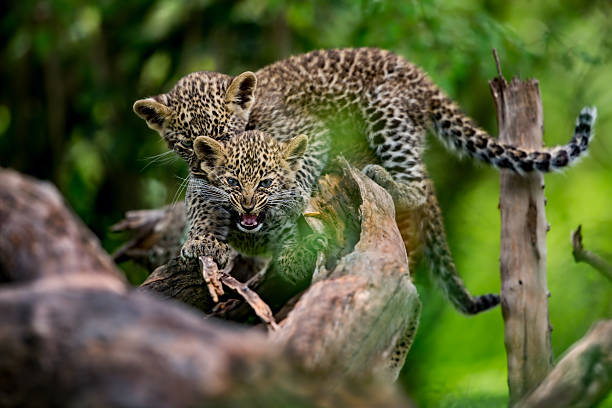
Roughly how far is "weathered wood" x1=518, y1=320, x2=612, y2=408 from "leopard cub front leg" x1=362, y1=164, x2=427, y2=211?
269cm

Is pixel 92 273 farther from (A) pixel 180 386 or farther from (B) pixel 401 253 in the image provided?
(B) pixel 401 253

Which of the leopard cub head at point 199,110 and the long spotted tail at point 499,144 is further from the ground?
the long spotted tail at point 499,144

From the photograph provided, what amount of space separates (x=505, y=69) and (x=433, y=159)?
243 cm

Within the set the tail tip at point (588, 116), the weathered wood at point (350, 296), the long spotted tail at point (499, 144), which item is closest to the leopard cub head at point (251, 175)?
the weathered wood at point (350, 296)

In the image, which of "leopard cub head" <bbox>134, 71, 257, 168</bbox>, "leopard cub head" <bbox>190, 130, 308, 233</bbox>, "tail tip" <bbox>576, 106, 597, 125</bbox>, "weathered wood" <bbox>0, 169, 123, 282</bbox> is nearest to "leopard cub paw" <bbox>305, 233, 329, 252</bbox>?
"leopard cub head" <bbox>190, 130, 308, 233</bbox>

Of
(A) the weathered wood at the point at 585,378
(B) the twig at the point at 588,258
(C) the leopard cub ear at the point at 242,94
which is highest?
(C) the leopard cub ear at the point at 242,94

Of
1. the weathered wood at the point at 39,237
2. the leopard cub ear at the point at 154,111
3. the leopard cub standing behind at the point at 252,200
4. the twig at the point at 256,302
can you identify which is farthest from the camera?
the leopard cub ear at the point at 154,111

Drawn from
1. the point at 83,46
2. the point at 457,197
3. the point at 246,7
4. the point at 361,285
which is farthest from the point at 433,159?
the point at 361,285

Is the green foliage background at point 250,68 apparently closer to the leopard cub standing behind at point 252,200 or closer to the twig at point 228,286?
the leopard cub standing behind at point 252,200

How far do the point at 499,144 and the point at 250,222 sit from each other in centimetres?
278

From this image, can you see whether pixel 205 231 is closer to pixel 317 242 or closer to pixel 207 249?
pixel 207 249

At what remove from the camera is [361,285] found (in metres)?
4.49

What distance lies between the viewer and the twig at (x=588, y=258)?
588cm

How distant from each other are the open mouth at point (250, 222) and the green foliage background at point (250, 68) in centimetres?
502
